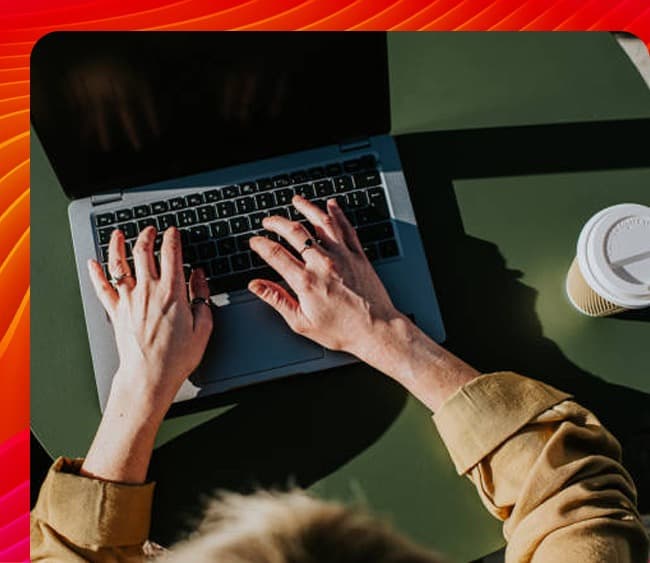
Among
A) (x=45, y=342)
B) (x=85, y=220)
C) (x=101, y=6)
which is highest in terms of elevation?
(x=101, y=6)

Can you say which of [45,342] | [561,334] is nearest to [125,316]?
[45,342]

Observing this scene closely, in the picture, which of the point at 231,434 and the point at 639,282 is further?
the point at 231,434

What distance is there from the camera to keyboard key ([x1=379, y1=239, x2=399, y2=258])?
829 millimetres

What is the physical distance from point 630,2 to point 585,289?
433 millimetres

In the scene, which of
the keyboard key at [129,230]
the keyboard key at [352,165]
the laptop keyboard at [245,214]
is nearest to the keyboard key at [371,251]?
the laptop keyboard at [245,214]

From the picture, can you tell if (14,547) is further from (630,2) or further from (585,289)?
(630,2)

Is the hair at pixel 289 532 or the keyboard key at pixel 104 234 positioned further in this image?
the keyboard key at pixel 104 234

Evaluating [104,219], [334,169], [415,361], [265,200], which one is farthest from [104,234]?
[415,361]

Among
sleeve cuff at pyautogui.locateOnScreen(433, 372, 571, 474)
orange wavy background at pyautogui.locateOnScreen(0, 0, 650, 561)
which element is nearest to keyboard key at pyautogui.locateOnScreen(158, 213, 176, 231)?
orange wavy background at pyautogui.locateOnScreen(0, 0, 650, 561)

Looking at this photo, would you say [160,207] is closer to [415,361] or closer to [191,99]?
[191,99]

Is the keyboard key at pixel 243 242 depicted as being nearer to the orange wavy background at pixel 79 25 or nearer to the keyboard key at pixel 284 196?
the keyboard key at pixel 284 196

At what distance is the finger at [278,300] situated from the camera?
2.62 feet

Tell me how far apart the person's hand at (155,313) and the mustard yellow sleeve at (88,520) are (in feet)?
0.41

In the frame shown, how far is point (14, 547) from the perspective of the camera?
0.79 metres
